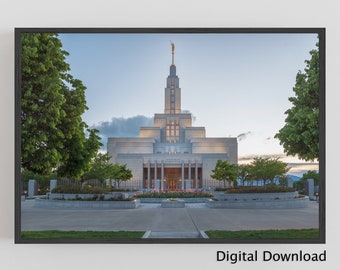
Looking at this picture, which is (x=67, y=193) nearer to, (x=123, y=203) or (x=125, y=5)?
(x=123, y=203)

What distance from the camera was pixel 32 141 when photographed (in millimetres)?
6242

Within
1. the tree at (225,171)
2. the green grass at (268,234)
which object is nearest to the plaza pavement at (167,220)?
the green grass at (268,234)

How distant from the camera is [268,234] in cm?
608

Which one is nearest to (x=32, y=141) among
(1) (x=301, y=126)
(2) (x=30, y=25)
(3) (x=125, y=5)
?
(2) (x=30, y=25)

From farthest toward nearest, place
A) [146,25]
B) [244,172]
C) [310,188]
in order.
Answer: [244,172] < [146,25] < [310,188]

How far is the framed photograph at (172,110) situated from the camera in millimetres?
6129

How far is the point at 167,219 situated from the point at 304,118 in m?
2.39

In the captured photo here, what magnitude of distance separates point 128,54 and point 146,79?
1.48 feet

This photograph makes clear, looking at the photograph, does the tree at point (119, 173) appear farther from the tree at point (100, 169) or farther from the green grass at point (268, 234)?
the green grass at point (268, 234)

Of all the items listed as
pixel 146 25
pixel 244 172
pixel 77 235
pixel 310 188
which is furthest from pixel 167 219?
pixel 146 25

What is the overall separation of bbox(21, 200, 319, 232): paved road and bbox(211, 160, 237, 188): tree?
0.61 m

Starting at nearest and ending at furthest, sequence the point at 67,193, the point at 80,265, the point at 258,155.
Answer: the point at 80,265
the point at 258,155
the point at 67,193

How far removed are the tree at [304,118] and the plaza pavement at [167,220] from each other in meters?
0.76

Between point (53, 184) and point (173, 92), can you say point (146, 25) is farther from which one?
point (53, 184)
